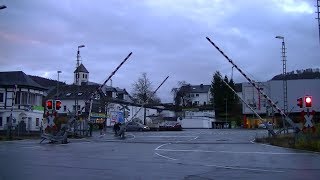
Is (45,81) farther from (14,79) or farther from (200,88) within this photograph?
(14,79)

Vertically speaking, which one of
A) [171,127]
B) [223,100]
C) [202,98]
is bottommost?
[171,127]

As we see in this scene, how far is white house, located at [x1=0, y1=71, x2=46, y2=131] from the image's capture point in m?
73.6

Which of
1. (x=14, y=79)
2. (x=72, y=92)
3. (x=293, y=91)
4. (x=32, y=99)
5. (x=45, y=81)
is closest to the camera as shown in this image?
(x=14, y=79)

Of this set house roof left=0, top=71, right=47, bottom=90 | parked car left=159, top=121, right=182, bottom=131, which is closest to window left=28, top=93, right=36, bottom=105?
house roof left=0, top=71, right=47, bottom=90

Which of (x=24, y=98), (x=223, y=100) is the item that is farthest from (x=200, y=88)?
(x=24, y=98)

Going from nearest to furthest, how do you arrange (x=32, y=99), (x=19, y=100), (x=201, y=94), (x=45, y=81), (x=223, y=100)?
1. (x=19, y=100)
2. (x=32, y=99)
3. (x=223, y=100)
4. (x=45, y=81)
5. (x=201, y=94)

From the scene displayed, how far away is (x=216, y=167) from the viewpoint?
57.2 ft

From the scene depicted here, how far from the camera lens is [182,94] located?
155 metres

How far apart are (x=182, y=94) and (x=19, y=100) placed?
3359 inches

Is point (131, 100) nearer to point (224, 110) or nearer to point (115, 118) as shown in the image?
point (224, 110)

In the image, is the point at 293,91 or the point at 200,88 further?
the point at 200,88

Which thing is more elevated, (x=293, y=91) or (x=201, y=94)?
(x=201, y=94)

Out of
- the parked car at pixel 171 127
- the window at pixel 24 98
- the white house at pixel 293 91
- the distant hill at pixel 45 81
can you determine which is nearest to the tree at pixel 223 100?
the white house at pixel 293 91

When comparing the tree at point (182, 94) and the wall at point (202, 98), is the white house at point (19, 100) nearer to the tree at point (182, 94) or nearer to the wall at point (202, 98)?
the tree at point (182, 94)
